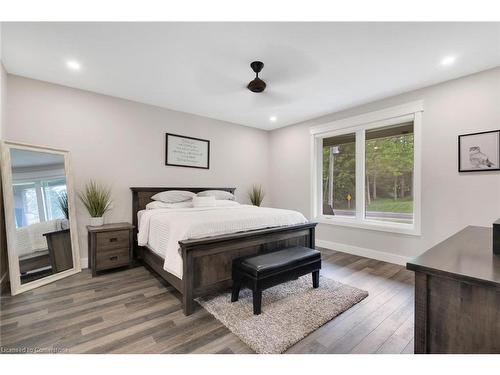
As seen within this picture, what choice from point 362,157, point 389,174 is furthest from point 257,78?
point 389,174

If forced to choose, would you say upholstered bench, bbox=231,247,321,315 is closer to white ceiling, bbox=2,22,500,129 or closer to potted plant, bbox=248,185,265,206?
white ceiling, bbox=2,22,500,129

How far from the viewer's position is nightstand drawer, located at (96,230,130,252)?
299cm

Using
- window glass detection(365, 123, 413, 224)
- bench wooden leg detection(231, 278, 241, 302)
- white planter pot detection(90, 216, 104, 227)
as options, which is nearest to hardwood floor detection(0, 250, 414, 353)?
bench wooden leg detection(231, 278, 241, 302)

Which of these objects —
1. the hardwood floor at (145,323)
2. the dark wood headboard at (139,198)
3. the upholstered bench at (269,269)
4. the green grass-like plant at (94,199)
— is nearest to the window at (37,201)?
the green grass-like plant at (94,199)

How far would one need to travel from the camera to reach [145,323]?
1950 mm

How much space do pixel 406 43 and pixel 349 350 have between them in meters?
2.64

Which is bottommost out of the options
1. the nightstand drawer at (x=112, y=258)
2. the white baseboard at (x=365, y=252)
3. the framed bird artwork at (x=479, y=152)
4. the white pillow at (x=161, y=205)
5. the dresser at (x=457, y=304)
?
the white baseboard at (x=365, y=252)

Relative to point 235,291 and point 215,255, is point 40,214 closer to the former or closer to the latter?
point 215,255

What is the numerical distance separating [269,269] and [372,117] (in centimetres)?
301

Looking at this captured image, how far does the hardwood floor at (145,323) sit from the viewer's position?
1.67m

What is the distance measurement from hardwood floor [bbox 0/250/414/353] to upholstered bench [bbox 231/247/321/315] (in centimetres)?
39

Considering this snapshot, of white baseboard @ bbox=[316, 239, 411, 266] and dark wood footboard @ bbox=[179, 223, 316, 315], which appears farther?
white baseboard @ bbox=[316, 239, 411, 266]

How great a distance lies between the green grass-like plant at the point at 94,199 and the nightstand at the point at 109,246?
22cm

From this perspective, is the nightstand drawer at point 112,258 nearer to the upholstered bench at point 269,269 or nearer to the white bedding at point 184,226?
the white bedding at point 184,226
